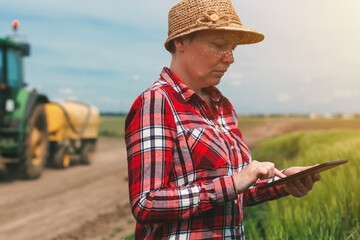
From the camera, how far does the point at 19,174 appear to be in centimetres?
816

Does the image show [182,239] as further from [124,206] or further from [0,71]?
[0,71]

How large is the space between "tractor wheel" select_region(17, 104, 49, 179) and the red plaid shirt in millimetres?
6817

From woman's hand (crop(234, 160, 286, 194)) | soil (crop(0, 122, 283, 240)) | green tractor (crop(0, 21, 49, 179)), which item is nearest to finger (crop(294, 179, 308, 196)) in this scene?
woman's hand (crop(234, 160, 286, 194))

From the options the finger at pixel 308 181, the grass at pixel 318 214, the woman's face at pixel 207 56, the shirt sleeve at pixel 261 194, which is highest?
the woman's face at pixel 207 56

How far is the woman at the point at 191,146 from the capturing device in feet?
4.12

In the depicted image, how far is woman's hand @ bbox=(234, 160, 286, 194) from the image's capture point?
122 cm

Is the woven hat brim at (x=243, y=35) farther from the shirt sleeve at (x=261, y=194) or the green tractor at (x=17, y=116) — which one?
the green tractor at (x=17, y=116)

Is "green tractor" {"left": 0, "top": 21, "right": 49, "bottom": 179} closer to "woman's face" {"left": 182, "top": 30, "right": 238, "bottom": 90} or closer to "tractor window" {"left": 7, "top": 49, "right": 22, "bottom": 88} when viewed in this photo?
"tractor window" {"left": 7, "top": 49, "right": 22, "bottom": 88}

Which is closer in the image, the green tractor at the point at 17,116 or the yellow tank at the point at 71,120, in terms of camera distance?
the green tractor at the point at 17,116

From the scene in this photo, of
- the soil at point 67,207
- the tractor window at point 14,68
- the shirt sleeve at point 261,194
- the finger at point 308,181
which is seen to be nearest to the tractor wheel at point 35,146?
the soil at point 67,207

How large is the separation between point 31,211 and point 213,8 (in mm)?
4959

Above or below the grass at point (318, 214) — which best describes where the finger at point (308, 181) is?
above

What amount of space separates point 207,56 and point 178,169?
398mm

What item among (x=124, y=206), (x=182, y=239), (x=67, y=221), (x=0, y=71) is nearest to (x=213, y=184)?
(x=182, y=239)
